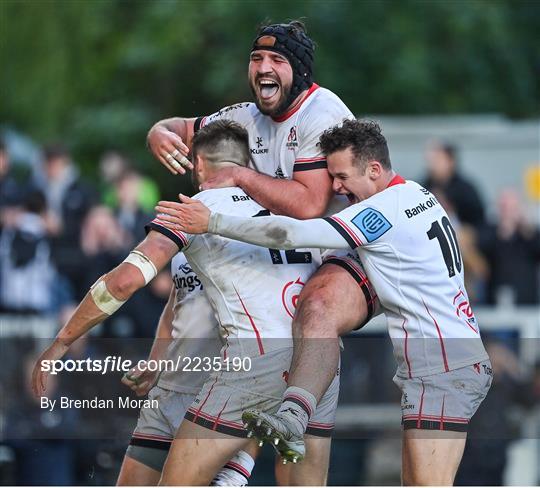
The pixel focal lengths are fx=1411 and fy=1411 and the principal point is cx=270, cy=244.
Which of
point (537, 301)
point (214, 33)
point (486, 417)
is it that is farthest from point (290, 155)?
point (214, 33)

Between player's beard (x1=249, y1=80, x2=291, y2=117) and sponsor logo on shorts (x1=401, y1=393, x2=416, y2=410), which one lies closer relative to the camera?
sponsor logo on shorts (x1=401, y1=393, x2=416, y2=410)

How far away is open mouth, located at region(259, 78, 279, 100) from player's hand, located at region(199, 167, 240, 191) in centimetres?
40

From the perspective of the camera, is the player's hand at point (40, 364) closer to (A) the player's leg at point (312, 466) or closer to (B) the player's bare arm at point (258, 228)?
(B) the player's bare arm at point (258, 228)

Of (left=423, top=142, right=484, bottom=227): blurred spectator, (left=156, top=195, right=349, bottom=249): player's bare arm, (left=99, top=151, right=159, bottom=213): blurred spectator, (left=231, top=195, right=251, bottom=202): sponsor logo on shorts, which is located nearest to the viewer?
(left=156, top=195, right=349, bottom=249): player's bare arm

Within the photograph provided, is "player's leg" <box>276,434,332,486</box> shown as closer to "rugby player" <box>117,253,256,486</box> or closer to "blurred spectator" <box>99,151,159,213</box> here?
"rugby player" <box>117,253,256,486</box>

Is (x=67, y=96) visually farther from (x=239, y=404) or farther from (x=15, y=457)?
(x=239, y=404)

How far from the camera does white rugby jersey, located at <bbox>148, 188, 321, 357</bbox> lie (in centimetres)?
701

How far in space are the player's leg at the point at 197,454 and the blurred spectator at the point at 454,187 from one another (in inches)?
246

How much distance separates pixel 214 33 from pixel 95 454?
1237 cm

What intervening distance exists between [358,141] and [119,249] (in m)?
5.37

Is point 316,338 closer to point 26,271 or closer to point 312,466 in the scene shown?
point 312,466

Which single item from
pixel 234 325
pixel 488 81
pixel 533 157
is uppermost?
pixel 488 81

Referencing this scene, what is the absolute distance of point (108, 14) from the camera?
22.6 m

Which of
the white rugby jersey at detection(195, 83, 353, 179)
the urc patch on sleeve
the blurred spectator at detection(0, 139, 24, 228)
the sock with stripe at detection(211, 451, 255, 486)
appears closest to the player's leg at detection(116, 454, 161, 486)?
the sock with stripe at detection(211, 451, 255, 486)
